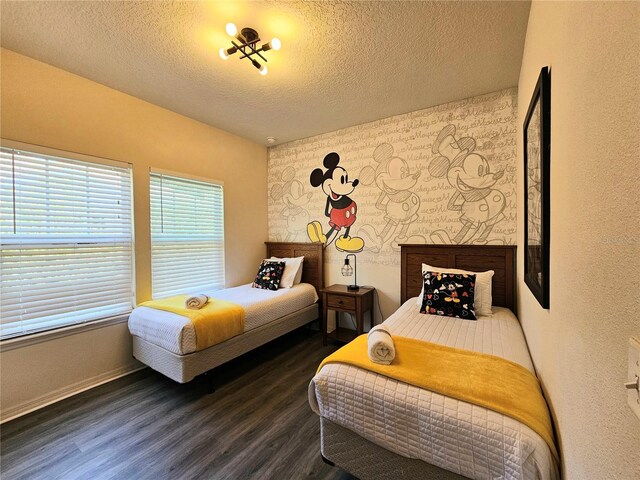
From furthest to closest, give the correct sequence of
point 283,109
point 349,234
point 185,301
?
point 349,234 < point 283,109 < point 185,301

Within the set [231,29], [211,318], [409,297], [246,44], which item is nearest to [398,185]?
[409,297]

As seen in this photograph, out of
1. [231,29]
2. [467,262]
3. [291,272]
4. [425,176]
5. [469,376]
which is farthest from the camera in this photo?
[291,272]

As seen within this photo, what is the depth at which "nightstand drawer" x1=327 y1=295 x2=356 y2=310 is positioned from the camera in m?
2.95

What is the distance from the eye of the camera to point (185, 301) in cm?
250

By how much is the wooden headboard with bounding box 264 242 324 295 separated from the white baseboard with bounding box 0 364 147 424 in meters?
2.05

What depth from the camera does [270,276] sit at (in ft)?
11.1

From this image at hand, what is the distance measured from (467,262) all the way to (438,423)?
1.96 metres

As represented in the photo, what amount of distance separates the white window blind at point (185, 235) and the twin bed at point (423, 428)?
7.32 feet

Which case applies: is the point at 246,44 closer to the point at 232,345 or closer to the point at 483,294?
the point at 232,345

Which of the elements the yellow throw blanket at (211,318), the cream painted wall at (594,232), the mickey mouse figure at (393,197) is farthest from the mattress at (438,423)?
the mickey mouse figure at (393,197)

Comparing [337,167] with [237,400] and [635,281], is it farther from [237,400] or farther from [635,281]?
[635,281]

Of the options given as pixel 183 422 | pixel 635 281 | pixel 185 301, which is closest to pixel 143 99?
pixel 185 301

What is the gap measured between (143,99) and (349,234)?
261 cm

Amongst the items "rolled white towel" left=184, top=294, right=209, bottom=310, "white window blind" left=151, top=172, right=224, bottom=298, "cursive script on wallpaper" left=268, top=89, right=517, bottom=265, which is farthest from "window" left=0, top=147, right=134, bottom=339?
"cursive script on wallpaper" left=268, top=89, right=517, bottom=265
